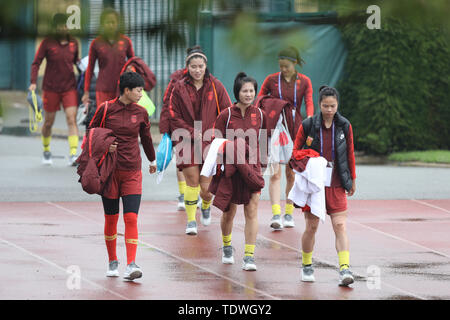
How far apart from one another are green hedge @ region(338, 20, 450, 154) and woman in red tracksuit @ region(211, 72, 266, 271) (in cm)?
724

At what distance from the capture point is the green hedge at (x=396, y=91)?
1501cm

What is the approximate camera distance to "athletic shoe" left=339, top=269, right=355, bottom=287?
7.18 metres

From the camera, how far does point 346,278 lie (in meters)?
7.18

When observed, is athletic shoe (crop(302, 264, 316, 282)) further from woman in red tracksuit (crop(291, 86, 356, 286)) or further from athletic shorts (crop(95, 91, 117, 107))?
athletic shorts (crop(95, 91, 117, 107))

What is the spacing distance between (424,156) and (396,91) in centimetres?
114

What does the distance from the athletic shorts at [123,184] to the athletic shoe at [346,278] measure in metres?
1.72

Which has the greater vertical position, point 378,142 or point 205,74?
point 205,74

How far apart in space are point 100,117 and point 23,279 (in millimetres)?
1413

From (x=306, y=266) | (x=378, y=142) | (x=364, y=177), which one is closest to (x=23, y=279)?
(x=306, y=266)

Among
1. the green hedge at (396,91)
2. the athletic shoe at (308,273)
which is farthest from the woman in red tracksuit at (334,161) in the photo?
the green hedge at (396,91)

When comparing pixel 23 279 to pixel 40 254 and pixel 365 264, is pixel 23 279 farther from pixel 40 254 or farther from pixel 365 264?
pixel 365 264

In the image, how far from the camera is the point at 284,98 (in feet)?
31.8

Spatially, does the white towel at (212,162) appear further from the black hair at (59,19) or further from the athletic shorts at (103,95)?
the athletic shorts at (103,95)
